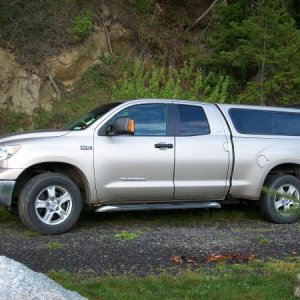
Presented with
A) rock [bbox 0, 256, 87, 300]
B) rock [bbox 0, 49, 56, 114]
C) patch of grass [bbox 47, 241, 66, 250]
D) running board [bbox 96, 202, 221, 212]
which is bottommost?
patch of grass [bbox 47, 241, 66, 250]

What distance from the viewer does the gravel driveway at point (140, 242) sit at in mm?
6281

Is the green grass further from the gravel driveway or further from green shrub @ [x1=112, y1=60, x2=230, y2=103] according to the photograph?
green shrub @ [x1=112, y1=60, x2=230, y2=103]

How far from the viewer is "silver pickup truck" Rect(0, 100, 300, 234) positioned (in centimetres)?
741

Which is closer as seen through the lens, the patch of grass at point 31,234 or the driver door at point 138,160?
the patch of grass at point 31,234

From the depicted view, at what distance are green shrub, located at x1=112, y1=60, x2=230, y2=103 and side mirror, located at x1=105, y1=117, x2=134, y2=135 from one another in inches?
236

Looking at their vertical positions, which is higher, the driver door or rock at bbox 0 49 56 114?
rock at bbox 0 49 56 114

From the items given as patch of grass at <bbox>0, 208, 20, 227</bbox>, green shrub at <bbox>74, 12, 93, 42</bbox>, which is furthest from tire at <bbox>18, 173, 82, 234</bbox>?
green shrub at <bbox>74, 12, 93, 42</bbox>

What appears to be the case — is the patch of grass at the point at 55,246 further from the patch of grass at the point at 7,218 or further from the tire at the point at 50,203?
the patch of grass at the point at 7,218

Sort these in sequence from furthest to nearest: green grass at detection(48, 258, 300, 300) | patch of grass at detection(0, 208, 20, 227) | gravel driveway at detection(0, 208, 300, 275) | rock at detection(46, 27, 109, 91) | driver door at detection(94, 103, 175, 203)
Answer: rock at detection(46, 27, 109, 91)
patch of grass at detection(0, 208, 20, 227)
driver door at detection(94, 103, 175, 203)
gravel driveway at detection(0, 208, 300, 275)
green grass at detection(48, 258, 300, 300)

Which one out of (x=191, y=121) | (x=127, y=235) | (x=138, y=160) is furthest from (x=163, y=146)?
(x=127, y=235)

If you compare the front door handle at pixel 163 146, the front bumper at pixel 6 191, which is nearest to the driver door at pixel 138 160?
the front door handle at pixel 163 146

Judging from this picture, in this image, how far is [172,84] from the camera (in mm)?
14625

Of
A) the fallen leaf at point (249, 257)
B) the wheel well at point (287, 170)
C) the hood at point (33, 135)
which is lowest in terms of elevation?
the fallen leaf at point (249, 257)

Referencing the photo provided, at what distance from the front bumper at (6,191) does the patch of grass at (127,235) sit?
1471mm
